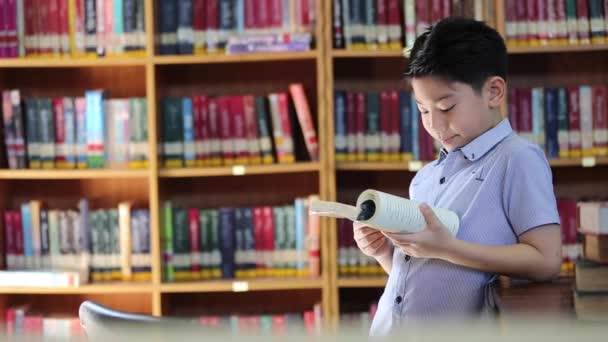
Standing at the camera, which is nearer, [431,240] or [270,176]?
[431,240]

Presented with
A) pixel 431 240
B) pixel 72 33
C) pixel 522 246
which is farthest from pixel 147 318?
pixel 72 33

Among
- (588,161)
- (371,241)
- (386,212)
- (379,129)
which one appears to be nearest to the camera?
(386,212)

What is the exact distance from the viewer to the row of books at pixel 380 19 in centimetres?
313

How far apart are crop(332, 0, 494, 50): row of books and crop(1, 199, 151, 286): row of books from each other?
3.36 ft

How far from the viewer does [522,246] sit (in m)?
1.34

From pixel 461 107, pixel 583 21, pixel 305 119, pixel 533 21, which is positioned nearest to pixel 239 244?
pixel 305 119

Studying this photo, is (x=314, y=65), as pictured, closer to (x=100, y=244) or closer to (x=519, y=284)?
(x=100, y=244)

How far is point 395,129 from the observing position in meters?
3.17

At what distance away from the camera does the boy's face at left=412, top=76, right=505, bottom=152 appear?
143 cm

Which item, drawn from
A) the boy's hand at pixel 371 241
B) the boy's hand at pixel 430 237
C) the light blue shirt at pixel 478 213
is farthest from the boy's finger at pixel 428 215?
the boy's hand at pixel 371 241

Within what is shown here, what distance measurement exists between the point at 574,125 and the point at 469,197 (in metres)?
1.86

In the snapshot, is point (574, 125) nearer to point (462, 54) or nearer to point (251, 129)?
→ point (251, 129)

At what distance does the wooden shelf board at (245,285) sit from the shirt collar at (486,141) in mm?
1755

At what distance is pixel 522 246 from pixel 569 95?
6.32 feet
